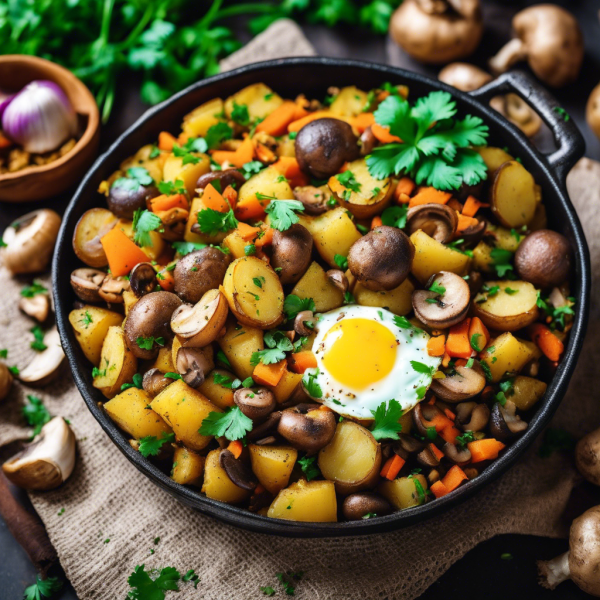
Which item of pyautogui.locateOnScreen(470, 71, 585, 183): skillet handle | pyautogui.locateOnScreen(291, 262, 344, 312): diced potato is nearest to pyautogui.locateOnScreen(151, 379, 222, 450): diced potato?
pyautogui.locateOnScreen(291, 262, 344, 312): diced potato

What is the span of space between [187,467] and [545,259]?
2.31 metres

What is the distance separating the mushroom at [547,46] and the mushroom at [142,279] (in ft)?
11.4

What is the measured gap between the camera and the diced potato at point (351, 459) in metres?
3.20

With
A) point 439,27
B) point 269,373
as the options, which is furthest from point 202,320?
point 439,27

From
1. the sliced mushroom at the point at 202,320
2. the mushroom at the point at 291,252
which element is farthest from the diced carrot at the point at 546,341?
the sliced mushroom at the point at 202,320

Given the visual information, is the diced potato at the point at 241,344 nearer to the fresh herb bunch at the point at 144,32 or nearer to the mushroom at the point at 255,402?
the mushroom at the point at 255,402

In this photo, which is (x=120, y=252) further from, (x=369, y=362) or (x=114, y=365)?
(x=369, y=362)

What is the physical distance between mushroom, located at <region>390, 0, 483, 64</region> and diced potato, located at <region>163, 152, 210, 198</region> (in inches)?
88.0

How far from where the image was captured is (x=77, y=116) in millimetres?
4656

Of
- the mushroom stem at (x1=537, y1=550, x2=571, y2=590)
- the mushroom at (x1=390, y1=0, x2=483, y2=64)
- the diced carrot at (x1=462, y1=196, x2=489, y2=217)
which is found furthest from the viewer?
the mushroom at (x1=390, y1=0, x2=483, y2=64)

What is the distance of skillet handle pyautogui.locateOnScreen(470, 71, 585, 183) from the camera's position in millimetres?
3738

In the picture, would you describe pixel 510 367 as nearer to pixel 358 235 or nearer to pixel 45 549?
pixel 358 235

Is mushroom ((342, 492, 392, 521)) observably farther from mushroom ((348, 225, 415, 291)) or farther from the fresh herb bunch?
the fresh herb bunch

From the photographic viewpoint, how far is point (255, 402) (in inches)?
123
